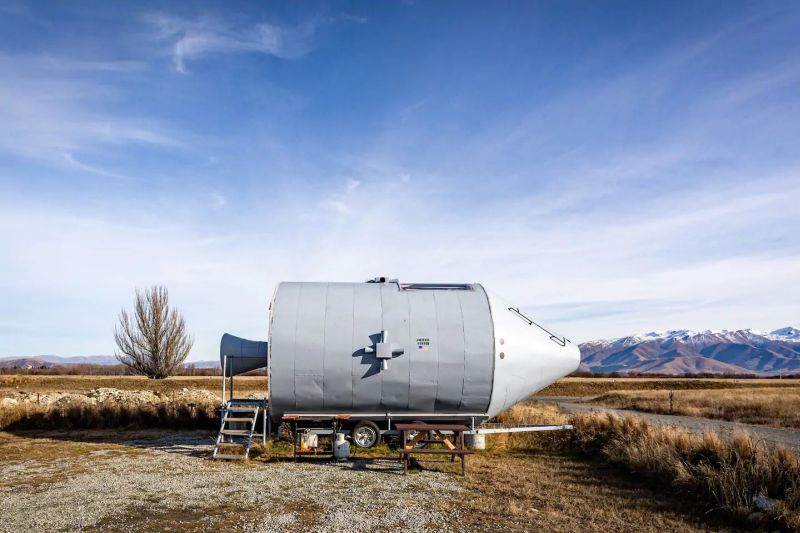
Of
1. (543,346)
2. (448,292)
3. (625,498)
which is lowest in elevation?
(625,498)

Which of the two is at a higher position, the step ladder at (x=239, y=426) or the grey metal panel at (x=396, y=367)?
the grey metal panel at (x=396, y=367)

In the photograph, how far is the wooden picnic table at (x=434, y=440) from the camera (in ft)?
42.8

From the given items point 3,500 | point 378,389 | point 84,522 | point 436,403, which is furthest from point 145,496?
point 436,403

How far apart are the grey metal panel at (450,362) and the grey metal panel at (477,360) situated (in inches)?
5.3

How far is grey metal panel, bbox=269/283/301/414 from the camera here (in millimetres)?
14312

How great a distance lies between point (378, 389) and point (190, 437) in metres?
8.04

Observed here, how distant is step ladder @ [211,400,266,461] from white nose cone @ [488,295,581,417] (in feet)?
21.2

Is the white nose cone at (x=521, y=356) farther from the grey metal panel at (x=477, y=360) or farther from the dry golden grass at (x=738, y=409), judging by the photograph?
the dry golden grass at (x=738, y=409)

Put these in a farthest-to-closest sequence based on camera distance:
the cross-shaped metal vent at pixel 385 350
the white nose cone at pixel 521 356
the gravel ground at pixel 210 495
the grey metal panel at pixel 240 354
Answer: the grey metal panel at pixel 240 354, the white nose cone at pixel 521 356, the cross-shaped metal vent at pixel 385 350, the gravel ground at pixel 210 495

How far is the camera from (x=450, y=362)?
14.5 metres

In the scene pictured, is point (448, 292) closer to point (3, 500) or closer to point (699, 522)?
point (699, 522)

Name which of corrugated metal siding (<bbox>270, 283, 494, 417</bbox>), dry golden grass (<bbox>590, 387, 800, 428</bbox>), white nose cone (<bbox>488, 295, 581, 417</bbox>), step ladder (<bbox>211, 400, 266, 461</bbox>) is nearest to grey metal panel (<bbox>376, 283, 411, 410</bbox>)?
corrugated metal siding (<bbox>270, 283, 494, 417</bbox>)

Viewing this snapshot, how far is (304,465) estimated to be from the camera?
45.6 ft

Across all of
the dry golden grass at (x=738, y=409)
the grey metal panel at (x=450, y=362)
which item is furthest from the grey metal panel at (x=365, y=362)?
the dry golden grass at (x=738, y=409)
